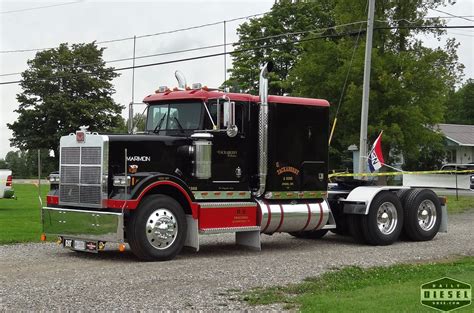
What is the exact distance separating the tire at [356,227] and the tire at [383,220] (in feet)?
0.34

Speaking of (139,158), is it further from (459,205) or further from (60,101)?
(60,101)

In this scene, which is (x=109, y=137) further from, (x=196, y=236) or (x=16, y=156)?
(x=16, y=156)

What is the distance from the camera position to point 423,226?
1458cm

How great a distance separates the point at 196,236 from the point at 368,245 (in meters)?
4.21

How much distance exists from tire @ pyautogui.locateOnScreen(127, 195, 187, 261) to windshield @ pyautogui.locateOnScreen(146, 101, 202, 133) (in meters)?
1.56

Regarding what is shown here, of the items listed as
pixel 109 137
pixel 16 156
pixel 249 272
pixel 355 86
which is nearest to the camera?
pixel 249 272

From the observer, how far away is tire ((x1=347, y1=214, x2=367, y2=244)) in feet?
44.8

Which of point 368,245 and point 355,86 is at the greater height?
point 355,86

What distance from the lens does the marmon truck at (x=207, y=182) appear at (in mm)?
10969

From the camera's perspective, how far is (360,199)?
45.0 ft

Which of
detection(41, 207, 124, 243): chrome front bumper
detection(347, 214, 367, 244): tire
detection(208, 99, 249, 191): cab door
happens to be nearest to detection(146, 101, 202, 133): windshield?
detection(208, 99, 249, 191): cab door

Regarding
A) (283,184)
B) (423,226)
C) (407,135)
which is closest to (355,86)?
(407,135)

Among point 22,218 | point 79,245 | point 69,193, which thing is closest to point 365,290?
point 79,245

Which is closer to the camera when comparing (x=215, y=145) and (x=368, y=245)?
(x=215, y=145)
